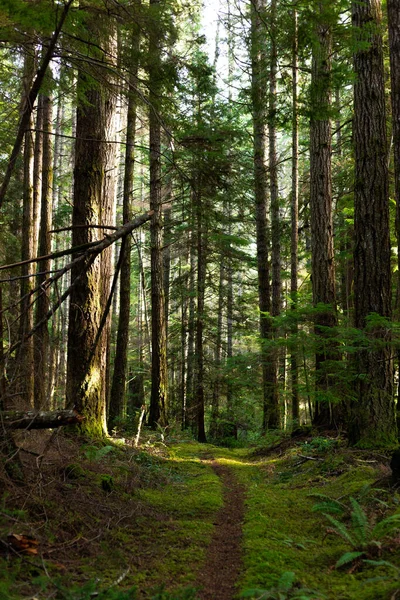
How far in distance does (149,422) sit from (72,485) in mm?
8290

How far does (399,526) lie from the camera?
3594 millimetres

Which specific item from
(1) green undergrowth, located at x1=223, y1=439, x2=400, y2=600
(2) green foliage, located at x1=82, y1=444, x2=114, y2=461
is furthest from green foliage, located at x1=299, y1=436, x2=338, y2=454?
(2) green foliage, located at x1=82, y1=444, x2=114, y2=461

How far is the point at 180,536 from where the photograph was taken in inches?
161

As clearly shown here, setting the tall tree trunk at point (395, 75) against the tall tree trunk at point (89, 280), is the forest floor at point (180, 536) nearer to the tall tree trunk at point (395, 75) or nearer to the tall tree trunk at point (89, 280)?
the tall tree trunk at point (89, 280)

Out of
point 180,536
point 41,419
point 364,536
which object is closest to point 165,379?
point 180,536

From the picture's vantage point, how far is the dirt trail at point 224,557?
10.0 feet

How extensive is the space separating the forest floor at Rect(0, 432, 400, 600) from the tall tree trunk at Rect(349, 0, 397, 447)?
91 cm

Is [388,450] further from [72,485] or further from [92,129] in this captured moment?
[92,129]

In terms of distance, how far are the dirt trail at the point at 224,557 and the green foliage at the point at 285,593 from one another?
25cm

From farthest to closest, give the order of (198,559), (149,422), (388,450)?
(149,422), (388,450), (198,559)

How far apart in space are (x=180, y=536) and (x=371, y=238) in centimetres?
555

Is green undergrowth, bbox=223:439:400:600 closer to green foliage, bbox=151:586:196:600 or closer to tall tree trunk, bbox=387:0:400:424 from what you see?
green foliage, bbox=151:586:196:600

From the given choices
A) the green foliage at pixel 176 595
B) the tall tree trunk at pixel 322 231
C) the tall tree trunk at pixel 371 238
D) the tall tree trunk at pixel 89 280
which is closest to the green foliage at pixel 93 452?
the tall tree trunk at pixel 89 280

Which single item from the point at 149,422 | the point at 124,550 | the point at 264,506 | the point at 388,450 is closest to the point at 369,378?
the point at 388,450
